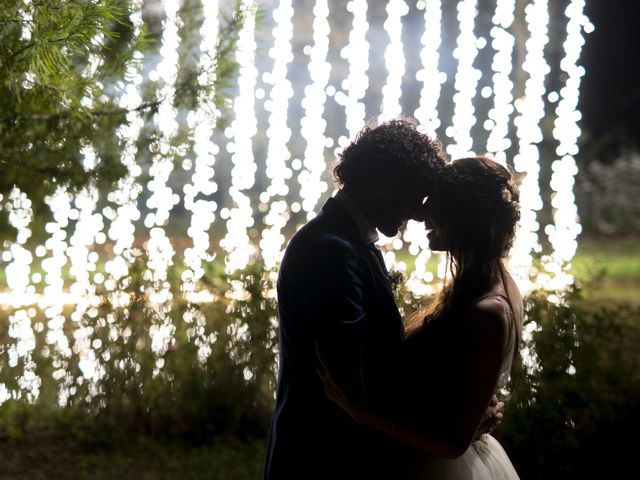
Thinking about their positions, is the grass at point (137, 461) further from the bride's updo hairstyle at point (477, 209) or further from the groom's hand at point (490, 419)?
the bride's updo hairstyle at point (477, 209)

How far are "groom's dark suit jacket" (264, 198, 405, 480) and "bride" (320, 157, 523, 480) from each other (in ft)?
0.30

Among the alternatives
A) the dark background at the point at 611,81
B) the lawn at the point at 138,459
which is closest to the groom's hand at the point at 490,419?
the lawn at the point at 138,459

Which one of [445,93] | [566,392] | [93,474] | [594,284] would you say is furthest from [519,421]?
[445,93]

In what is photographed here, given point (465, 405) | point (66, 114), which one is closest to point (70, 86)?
point (66, 114)

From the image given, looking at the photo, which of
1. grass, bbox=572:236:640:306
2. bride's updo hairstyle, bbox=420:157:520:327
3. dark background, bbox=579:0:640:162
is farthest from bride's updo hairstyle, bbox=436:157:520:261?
dark background, bbox=579:0:640:162

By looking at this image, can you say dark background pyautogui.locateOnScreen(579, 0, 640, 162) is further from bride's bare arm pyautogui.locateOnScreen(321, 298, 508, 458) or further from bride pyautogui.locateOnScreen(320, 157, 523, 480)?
bride's bare arm pyautogui.locateOnScreen(321, 298, 508, 458)

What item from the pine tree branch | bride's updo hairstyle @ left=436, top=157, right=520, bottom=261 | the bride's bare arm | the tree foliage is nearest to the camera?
the bride's bare arm

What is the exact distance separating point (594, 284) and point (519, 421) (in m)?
1.10

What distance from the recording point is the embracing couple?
6.60 feet

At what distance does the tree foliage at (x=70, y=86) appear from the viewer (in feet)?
8.69

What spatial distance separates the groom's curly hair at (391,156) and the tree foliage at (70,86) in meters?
1.07

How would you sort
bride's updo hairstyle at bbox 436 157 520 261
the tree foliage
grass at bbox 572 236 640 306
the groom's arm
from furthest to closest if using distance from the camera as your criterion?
grass at bbox 572 236 640 306
the tree foliage
bride's updo hairstyle at bbox 436 157 520 261
the groom's arm

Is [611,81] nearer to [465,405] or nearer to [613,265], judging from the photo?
[613,265]

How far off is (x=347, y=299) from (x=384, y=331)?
0.22 metres
